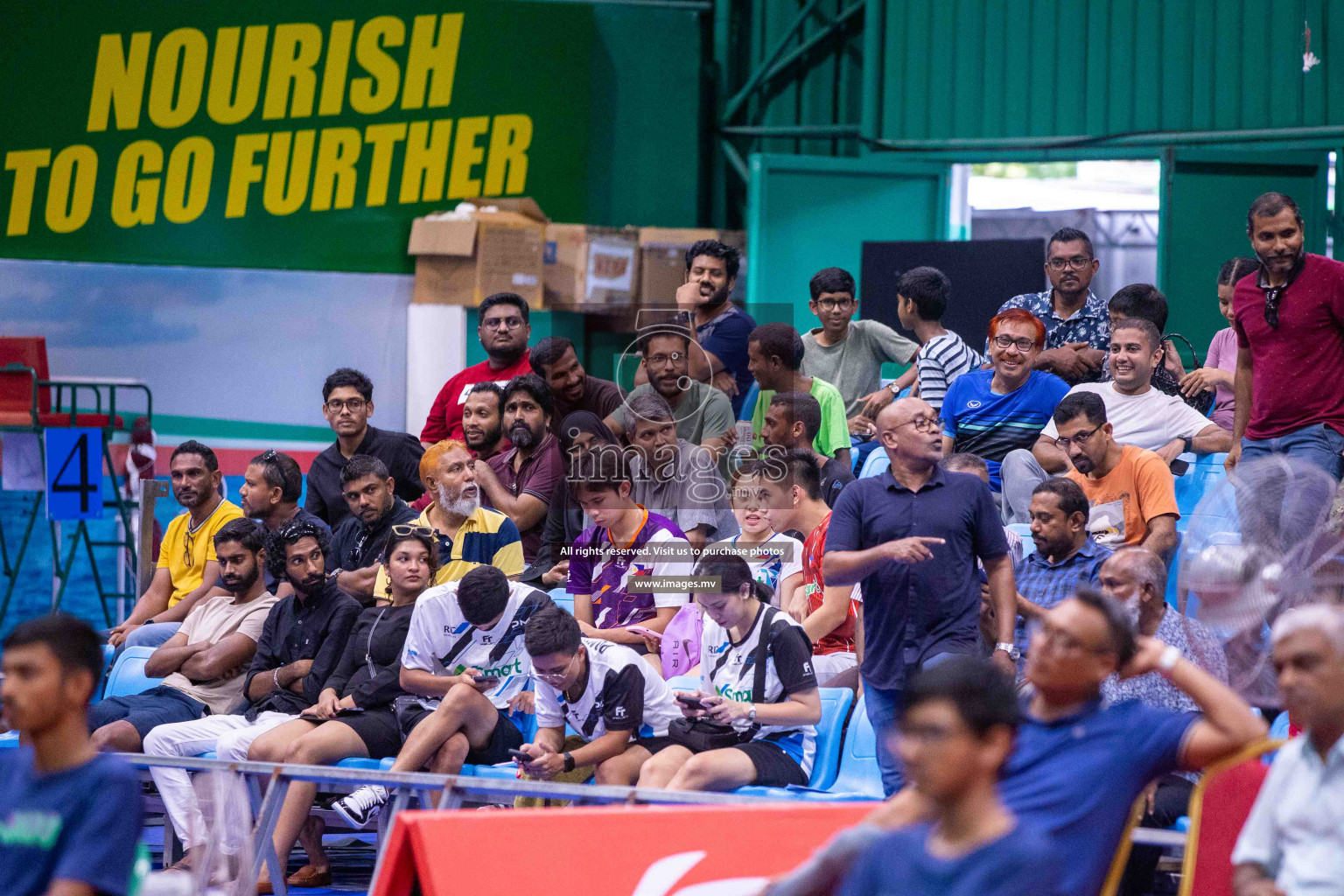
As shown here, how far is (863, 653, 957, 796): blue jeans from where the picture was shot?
458 centimetres

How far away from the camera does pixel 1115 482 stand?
5555mm

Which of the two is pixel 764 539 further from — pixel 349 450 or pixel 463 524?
pixel 349 450

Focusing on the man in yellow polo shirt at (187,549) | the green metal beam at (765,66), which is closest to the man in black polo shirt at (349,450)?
the man in yellow polo shirt at (187,549)

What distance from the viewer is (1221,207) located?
9.52 meters

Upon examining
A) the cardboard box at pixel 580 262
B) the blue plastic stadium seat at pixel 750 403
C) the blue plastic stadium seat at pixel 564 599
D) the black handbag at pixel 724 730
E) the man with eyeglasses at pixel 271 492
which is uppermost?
the cardboard box at pixel 580 262

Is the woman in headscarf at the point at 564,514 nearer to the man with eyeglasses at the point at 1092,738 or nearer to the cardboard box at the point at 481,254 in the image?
the man with eyeglasses at the point at 1092,738

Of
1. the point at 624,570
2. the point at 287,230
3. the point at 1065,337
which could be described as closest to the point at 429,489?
the point at 624,570

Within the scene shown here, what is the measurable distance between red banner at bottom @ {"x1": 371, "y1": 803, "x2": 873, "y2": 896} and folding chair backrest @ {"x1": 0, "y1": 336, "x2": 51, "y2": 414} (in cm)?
702

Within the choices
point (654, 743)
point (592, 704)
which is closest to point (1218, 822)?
point (654, 743)

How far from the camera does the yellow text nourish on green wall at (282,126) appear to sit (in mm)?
10516

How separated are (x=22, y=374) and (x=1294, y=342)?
764 cm

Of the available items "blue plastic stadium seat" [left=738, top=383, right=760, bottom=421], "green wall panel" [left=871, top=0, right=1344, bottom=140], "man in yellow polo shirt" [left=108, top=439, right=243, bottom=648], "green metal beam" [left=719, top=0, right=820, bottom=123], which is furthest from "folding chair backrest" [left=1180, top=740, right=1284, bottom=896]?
"green metal beam" [left=719, top=0, right=820, bottom=123]

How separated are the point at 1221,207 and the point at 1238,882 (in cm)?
753

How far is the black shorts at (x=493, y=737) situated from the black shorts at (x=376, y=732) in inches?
1.4
